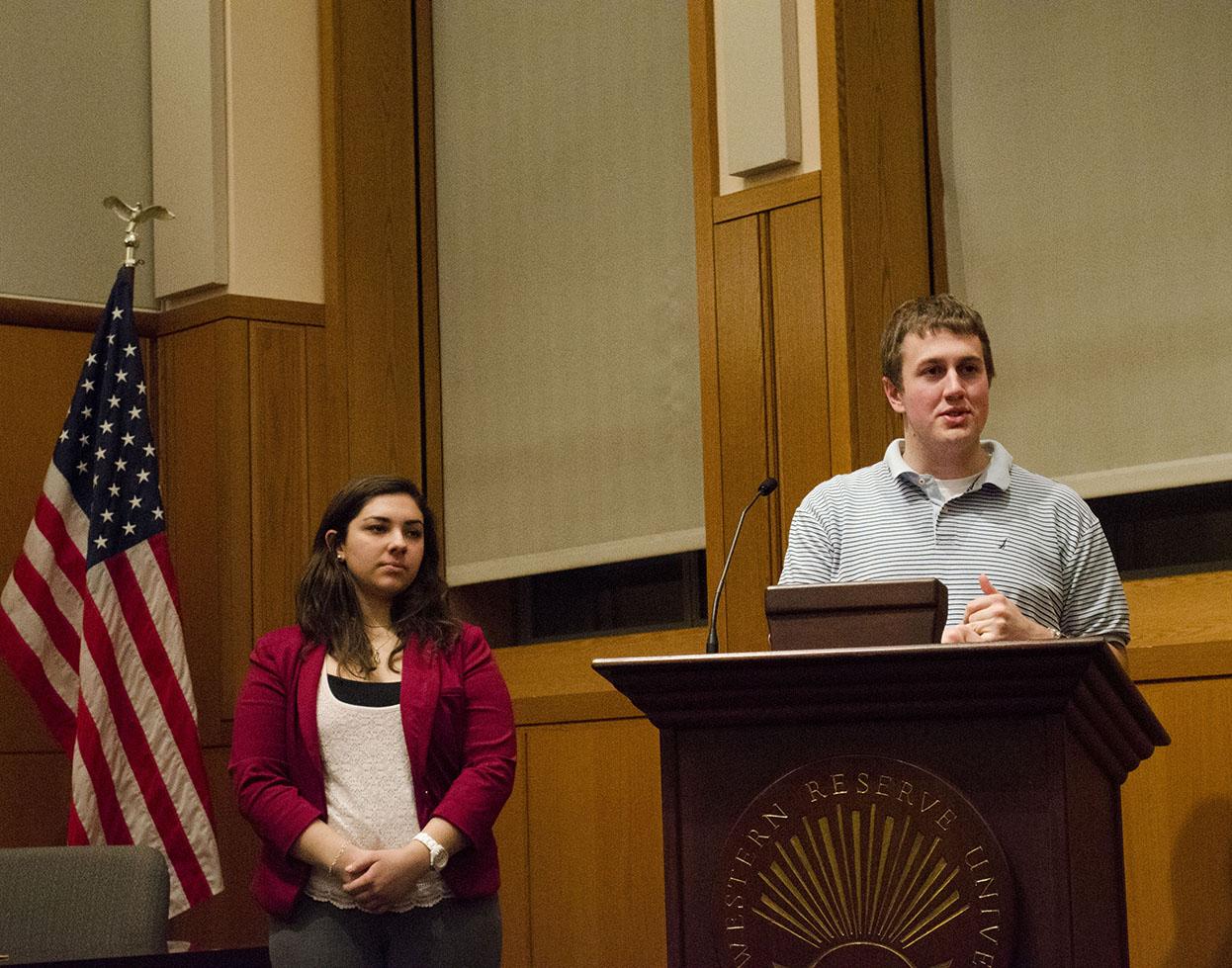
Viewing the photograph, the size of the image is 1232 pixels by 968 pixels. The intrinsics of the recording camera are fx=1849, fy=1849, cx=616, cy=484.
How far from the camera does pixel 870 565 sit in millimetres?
2883

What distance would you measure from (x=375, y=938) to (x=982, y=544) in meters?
1.45

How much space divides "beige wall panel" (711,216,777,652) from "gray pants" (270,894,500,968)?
1.22 meters

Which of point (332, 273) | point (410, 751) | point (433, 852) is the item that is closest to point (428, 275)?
point (332, 273)

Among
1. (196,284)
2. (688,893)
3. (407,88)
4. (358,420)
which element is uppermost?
(407,88)

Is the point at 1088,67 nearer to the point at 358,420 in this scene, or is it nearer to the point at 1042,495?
the point at 1042,495

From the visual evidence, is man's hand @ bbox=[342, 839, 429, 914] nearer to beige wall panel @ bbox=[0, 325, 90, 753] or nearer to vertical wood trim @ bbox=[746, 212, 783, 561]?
vertical wood trim @ bbox=[746, 212, 783, 561]

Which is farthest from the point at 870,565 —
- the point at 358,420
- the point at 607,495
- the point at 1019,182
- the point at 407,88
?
the point at 407,88

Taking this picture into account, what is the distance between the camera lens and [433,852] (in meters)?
3.47

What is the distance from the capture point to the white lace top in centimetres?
355

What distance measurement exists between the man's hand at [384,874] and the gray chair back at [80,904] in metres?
0.38

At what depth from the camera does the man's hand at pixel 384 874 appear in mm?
3408

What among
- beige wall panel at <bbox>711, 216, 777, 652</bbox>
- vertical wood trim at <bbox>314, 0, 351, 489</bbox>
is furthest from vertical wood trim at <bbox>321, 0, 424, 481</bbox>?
beige wall panel at <bbox>711, 216, 777, 652</bbox>

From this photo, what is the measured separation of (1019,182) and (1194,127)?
1.53 feet

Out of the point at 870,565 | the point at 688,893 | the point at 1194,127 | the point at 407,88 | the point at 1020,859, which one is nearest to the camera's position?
the point at 1020,859
